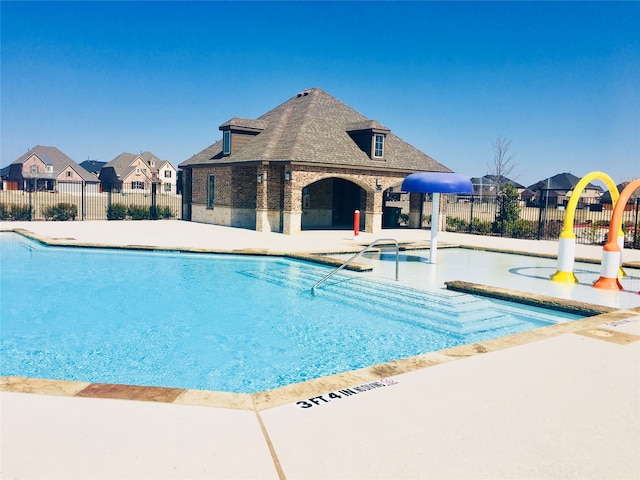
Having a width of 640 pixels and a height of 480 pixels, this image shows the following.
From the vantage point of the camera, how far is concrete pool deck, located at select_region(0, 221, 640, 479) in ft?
10.8

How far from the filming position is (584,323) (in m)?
7.60

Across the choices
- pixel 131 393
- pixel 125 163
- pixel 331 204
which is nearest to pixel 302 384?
pixel 131 393

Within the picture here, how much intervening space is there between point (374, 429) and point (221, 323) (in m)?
5.61

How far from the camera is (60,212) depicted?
3048 cm

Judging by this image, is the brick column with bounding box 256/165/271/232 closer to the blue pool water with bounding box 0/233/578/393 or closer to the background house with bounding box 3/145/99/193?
the blue pool water with bounding box 0/233/578/393

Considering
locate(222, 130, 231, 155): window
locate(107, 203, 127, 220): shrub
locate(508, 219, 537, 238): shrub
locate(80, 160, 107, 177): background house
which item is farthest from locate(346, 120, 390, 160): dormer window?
locate(80, 160, 107, 177): background house

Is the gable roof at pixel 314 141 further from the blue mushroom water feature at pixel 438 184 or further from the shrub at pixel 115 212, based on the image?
the blue mushroom water feature at pixel 438 184

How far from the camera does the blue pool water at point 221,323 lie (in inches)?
267

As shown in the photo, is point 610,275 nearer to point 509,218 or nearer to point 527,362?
point 527,362

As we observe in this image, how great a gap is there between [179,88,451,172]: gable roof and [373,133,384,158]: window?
0.37 metres

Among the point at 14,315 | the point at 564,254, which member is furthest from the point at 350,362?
the point at 564,254

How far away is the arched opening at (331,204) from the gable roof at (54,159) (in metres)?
60.4

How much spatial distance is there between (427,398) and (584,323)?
4.41 meters

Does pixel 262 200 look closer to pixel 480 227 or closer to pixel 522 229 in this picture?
pixel 480 227
